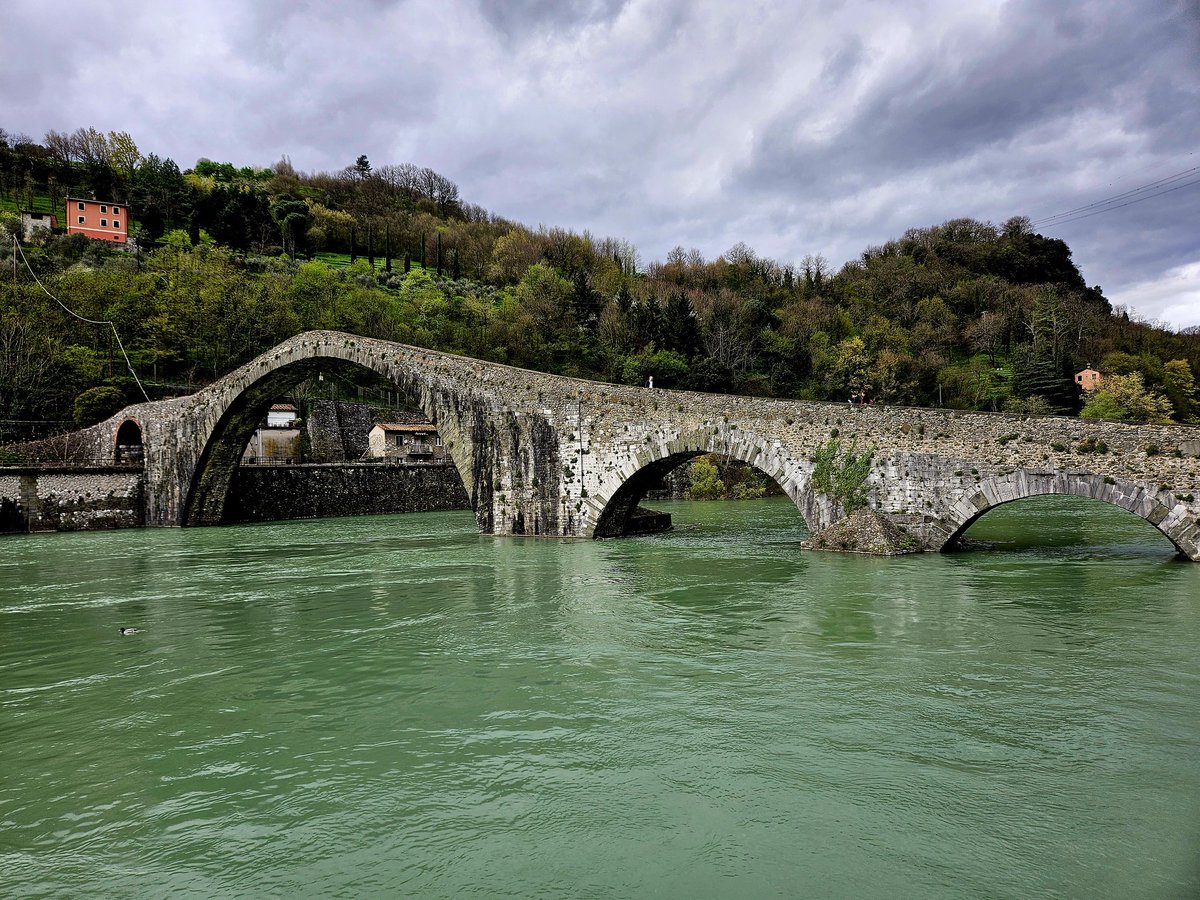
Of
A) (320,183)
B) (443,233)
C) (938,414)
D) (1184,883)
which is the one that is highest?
(320,183)

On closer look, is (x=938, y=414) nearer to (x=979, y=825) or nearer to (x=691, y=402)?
(x=691, y=402)

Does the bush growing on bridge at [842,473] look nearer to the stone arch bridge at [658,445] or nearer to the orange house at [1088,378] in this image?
the stone arch bridge at [658,445]

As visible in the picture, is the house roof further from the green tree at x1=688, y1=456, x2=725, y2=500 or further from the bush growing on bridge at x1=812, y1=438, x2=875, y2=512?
the bush growing on bridge at x1=812, y1=438, x2=875, y2=512

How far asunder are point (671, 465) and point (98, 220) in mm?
70617

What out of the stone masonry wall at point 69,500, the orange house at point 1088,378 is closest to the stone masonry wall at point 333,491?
the stone masonry wall at point 69,500

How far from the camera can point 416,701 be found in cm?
697

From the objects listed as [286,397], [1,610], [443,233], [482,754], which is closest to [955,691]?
[482,754]

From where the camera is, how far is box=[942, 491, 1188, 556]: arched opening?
16.3 m

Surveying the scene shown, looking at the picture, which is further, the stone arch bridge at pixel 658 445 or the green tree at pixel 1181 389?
the green tree at pixel 1181 389

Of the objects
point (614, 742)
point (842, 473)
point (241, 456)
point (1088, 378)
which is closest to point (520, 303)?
point (241, 456)

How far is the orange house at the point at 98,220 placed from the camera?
67188mm

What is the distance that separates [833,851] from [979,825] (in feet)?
3.05

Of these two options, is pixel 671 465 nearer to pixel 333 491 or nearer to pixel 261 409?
pixel 261 409

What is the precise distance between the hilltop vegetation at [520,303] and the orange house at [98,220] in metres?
3.88
